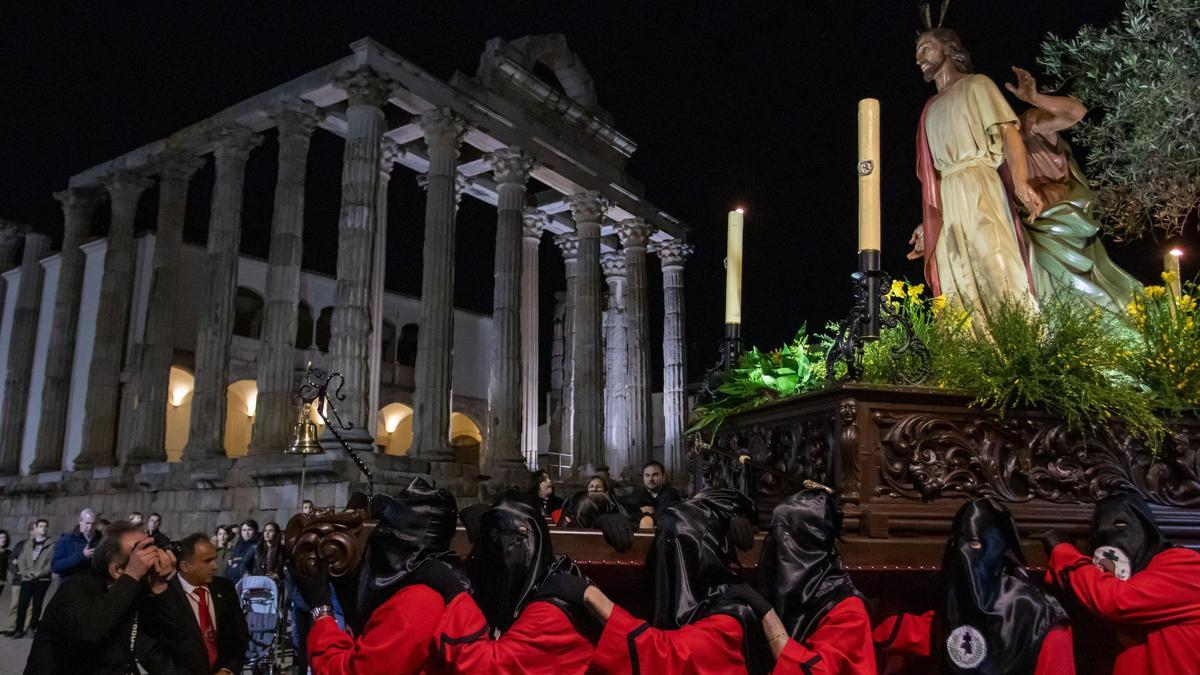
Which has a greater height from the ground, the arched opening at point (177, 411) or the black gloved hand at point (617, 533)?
the arched opening at point (177, 411)

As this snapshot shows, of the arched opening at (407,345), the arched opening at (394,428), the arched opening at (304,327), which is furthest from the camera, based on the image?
the arched opening at (407,345)

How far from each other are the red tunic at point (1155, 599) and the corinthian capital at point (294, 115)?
25.0 m

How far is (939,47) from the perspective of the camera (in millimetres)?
6770

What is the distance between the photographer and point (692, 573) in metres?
4.33

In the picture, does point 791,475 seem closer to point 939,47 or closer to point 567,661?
point 567,661

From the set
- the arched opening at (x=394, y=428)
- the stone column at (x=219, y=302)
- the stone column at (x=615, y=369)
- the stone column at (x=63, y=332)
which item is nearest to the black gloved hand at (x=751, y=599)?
the stone column at (x=219, y=302)

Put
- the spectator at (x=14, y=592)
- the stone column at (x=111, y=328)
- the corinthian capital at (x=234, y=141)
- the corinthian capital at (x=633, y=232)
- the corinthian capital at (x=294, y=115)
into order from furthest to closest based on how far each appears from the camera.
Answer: the corinthian capital at (x=633, y=232) < the stone column at (x=111, y=328) < the corinthian capital at (x=234, y=141) < the corinthian capital at (x=294, y=115) < the spectator at (x=14, y=592)

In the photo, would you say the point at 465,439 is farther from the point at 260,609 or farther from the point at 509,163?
the point at 260,609

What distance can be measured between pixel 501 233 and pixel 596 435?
7.40 meters

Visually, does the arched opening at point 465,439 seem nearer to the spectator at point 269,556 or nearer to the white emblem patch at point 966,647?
the spectator at point 269,556

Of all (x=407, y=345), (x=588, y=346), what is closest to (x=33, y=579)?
(x=588, y=346)

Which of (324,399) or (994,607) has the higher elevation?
(324,399)

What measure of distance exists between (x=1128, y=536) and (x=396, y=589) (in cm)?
347

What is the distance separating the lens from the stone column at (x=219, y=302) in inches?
1011
